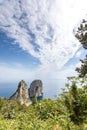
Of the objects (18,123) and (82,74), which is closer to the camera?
(18,123)

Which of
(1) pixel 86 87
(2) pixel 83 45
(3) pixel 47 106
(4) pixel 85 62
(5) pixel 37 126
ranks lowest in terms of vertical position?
(5) pixel 37 126

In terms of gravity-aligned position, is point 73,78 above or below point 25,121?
above

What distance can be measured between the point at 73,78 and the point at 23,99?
17885 cm

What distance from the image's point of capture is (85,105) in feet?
67.0

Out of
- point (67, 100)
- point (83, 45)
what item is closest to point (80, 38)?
point (83, 45)

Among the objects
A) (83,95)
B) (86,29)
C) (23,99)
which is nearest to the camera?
(86,29)

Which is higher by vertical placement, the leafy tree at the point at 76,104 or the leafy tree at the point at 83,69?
the leafy tree at the point at 83,69

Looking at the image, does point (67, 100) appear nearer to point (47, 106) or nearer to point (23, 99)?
point (47, 106)

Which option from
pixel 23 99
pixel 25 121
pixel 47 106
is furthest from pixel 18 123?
pixel 23 99

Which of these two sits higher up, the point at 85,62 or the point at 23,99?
the point at 23,99

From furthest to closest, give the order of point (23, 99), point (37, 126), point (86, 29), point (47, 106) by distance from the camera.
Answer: point (23, 99), point (86, 29), point (47, 106), point (37, 126)

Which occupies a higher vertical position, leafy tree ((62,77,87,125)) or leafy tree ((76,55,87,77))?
leafy tree ((76,55,87,77))

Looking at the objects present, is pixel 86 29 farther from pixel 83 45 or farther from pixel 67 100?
pixel 67 100

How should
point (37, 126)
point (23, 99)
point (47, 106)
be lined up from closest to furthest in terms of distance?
1. point (37, 126)
2. point (47, 106)
3. point (23, 99)
